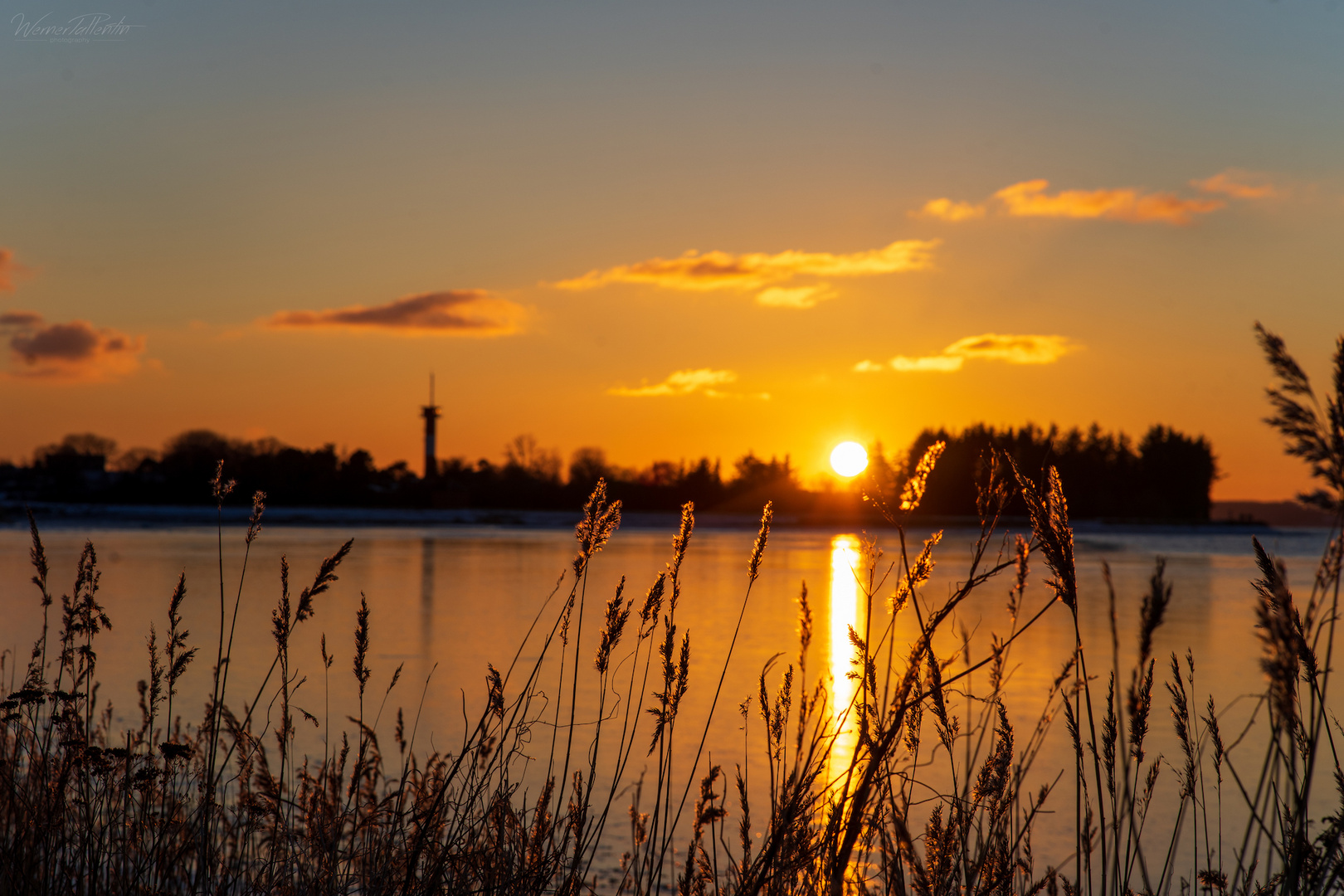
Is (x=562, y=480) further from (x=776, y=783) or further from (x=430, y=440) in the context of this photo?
(x=776, y=783)

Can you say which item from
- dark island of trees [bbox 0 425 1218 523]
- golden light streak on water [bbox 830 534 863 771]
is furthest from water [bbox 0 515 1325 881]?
dark island of trees [bbox 0 425 1218 523]

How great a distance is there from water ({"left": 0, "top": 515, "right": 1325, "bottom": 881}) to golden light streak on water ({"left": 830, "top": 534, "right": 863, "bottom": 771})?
53 millimetres

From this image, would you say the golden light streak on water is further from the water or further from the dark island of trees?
the dark island of trees

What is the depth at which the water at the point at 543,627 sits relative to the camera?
25.1ft

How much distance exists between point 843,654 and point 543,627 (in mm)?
3805

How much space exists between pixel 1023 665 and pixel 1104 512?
86.5 meters

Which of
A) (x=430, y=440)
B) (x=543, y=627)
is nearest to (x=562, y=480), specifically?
(x=430, y=440)

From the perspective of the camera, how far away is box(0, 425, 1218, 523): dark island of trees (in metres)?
80.5

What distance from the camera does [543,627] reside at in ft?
42.8

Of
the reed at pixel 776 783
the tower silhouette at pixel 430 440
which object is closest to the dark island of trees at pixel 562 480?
the tower silhouette at pixel 430 440

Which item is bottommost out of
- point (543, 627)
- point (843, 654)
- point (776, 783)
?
point (843, 654)

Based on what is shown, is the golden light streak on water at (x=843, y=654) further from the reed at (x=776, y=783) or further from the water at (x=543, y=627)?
the reed at (x=776, y=783)

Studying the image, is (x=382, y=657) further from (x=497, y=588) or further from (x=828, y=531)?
(x=828, y=531)

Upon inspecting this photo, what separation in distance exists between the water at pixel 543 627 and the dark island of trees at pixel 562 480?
50405mm
